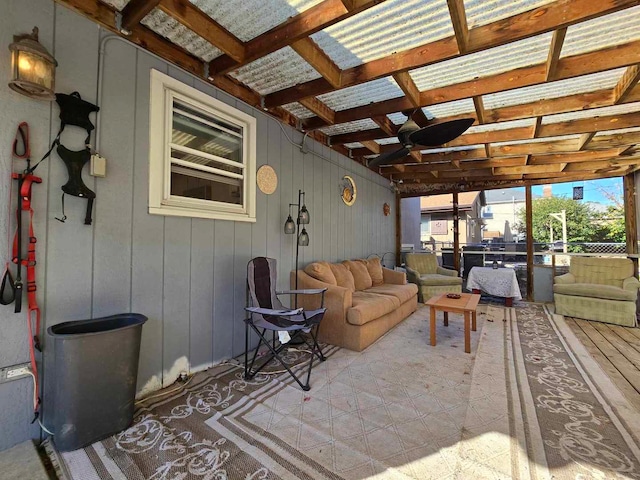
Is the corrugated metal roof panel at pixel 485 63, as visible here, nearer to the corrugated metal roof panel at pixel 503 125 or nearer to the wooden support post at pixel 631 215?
the corrugated metal roof panel at pixel 503 125

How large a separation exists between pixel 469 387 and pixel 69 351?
270cm

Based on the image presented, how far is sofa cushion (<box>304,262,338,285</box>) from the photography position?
3.43 m

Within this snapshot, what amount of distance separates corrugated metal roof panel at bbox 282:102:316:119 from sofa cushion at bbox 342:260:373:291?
2178mm

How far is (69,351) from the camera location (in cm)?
147

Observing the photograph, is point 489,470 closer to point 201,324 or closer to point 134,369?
point 134,369

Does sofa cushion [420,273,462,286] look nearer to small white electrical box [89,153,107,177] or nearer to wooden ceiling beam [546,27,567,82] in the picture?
wooden ceiling beam [546,27,567,82]

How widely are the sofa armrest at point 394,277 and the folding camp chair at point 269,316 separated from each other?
229cm

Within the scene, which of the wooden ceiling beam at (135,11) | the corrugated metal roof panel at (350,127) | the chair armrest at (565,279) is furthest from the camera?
the chair armrest at (565,279)

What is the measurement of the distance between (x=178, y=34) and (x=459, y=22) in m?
1.98

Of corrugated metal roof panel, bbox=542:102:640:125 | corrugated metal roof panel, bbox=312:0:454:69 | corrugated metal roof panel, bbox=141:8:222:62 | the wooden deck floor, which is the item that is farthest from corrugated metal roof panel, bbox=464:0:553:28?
the wooden deck floor

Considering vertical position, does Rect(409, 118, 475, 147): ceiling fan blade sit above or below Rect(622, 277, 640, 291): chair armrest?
above

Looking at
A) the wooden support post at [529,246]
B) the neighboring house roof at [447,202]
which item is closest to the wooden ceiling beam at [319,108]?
the wooden support post at [529,246]

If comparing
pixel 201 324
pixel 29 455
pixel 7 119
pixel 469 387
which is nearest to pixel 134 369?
pixel 29 455

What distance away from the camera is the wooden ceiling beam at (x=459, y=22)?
1.59 meters
